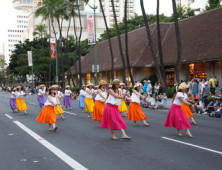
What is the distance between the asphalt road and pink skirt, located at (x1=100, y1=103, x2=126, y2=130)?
1.49ft

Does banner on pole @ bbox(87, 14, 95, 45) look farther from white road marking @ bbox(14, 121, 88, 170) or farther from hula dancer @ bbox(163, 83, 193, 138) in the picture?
hula dancer @ bbox(163, 83, 193, 138)

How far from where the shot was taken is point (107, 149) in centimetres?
820

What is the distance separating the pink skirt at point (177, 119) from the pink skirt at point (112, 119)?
1697mm

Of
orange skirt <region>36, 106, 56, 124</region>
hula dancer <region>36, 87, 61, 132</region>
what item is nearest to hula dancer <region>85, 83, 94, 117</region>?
hula dancer <region>36, 87, 61, 132</region>

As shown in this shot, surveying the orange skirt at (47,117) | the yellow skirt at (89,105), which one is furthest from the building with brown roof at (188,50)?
the orange skirt at (47,117)

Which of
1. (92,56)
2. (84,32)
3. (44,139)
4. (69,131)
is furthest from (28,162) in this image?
(84,32)

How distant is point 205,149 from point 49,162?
4066 millimetres

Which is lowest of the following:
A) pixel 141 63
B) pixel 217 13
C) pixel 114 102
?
pixel 114 102

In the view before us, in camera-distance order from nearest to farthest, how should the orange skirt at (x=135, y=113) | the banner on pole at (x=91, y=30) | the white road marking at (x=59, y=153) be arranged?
the white road marking at (x=59, y=153)
the orange skirt at (x=135, y=113)
the banner on pole at (x=91, y=30)

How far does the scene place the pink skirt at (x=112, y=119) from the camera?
9.32 m

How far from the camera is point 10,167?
6645mm

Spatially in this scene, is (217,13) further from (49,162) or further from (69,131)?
(49,162)

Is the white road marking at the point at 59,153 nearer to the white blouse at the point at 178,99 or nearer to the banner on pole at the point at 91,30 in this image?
the white blouse at the point at 178,99

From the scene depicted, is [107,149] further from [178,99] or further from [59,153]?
[178,99]
